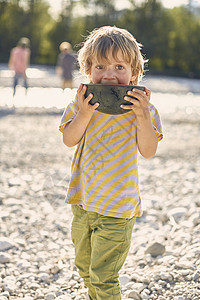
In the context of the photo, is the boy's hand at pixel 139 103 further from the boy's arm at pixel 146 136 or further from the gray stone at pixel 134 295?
the gray stone at pixel 134 295

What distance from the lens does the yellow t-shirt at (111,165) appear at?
2328mm

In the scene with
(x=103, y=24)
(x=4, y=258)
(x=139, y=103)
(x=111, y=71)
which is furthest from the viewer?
(x=103, y=24)

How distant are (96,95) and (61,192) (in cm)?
325

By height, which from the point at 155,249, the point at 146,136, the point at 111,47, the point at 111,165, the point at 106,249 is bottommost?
the point at 155,249

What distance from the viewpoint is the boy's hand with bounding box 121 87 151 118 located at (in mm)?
2162

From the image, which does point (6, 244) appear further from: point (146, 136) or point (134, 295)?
point (146, 136)

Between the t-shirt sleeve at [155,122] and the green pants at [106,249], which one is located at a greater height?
the t-shirt sleeve at [155,122]

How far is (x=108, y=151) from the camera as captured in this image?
92.7 inches

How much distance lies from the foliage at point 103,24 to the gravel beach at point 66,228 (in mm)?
34229

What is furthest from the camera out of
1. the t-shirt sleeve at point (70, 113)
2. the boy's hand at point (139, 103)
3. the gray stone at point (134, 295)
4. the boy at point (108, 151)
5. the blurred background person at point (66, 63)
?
the blurred background person at point (66, 63)

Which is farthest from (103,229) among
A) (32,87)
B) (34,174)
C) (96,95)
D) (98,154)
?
(32,87)

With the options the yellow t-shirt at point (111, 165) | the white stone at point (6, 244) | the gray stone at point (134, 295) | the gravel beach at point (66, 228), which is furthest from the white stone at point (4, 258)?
the yellow t-shirt at point (111, 165)

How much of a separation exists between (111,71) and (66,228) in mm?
2451

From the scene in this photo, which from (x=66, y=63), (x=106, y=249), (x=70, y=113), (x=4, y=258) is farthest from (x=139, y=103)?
(x=66, y=63)
